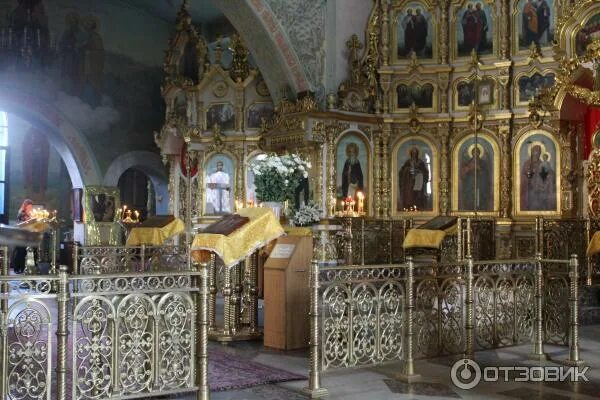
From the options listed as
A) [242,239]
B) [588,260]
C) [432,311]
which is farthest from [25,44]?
[432,311]

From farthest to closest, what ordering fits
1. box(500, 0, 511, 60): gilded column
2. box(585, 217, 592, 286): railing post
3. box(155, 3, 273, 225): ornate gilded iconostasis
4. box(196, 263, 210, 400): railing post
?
box(155, 3, 273, 225): ornate gilded iconostasis < box(500, 0, 511, 60): gilded column < box(585, 217, 592, 286): railing post < box(196, 263, 210, 400): railing post

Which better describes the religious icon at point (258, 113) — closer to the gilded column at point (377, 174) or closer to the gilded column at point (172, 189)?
the gilded column at point (377, 174)

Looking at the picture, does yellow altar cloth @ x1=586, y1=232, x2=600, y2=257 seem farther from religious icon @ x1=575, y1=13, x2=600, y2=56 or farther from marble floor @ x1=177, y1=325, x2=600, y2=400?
religious icon @ x1=575, y1=13, x2=600, y2=56

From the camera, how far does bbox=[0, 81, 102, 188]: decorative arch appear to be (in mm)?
18250

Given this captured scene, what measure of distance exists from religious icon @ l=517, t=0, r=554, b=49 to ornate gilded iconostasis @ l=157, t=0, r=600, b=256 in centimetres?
2

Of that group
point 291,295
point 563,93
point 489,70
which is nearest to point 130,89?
point 489,70

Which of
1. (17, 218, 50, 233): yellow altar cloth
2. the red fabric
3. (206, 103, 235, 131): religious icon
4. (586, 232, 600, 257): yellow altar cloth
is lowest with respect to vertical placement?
(586, 232, 600, 257): yellow altar cloth

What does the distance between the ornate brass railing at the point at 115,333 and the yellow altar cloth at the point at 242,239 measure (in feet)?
4.77

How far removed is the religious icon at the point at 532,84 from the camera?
13.3 meters

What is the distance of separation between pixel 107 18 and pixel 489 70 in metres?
10.3

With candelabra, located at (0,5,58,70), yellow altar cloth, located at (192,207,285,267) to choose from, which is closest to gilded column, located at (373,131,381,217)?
yellow altar cloth, located at (192,207,285,267)

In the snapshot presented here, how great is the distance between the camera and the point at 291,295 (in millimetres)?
8328

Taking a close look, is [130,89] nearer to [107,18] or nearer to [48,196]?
[107,18]

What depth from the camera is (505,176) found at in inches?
537
